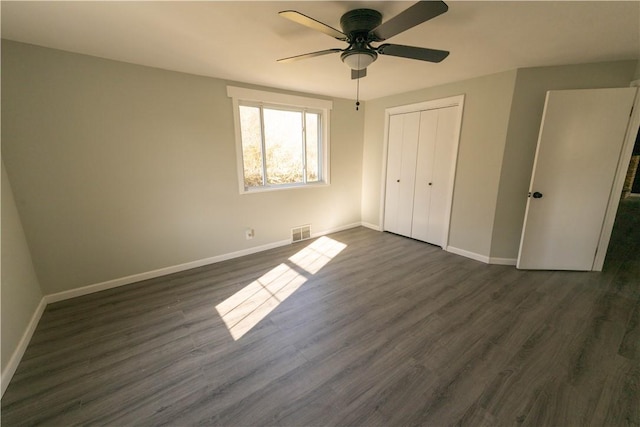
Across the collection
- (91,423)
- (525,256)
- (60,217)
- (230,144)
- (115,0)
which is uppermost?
(115,0)

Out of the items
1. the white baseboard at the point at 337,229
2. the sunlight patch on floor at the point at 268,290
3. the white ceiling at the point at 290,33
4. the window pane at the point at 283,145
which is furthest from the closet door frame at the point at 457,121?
the sunlight patch on floor at the point at 268,290

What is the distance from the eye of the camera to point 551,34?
1.94m

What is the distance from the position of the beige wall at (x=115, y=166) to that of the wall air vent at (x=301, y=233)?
2.46 feet

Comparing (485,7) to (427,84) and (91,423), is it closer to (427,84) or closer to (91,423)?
(427,84)

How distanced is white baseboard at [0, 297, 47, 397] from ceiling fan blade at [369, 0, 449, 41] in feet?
10.5

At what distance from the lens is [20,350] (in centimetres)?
178

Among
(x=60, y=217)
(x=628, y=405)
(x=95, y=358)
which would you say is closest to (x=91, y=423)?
(x=95, y=358)

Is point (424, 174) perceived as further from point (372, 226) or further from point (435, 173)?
point (372, 226)

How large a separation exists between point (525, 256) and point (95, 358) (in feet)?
14.5

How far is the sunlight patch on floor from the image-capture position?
2.19 meters

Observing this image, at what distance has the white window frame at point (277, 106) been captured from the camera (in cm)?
314

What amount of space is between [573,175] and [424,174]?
1.64 metres

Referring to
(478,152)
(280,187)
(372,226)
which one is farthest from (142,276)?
(478,152)

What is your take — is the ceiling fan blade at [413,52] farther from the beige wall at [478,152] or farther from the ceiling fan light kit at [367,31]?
the beige wall at [478,152]
